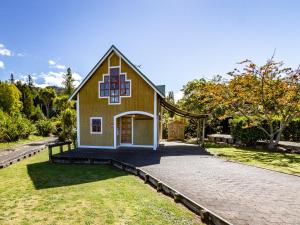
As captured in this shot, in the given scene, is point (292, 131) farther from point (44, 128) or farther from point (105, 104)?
point (44, 128)

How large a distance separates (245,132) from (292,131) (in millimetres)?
4064

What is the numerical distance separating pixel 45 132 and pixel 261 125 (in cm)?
2726

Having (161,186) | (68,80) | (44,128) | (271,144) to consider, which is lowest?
(161,186)

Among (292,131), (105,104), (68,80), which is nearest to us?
(105,104)

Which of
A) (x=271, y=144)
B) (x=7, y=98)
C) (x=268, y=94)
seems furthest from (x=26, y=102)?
(x=271, y=144)

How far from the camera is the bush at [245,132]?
18547mm

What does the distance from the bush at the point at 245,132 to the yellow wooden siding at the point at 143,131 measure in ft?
24.4

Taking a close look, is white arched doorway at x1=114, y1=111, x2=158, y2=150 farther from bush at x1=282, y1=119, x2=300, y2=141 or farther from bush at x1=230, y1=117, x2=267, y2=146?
bush at x1=282, y1=119, x2=300, y2=141

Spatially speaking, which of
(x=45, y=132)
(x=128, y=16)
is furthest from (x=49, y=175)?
(x=45, y=132)

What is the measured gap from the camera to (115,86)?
16.6 metres

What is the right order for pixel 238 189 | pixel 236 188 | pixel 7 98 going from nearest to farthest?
pixel 238 189
pixel 236 188
pixel 7 98

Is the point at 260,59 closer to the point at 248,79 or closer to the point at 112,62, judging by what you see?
the point at 248,79

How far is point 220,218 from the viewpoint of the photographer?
489cm

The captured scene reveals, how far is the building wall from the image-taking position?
16031 mm
